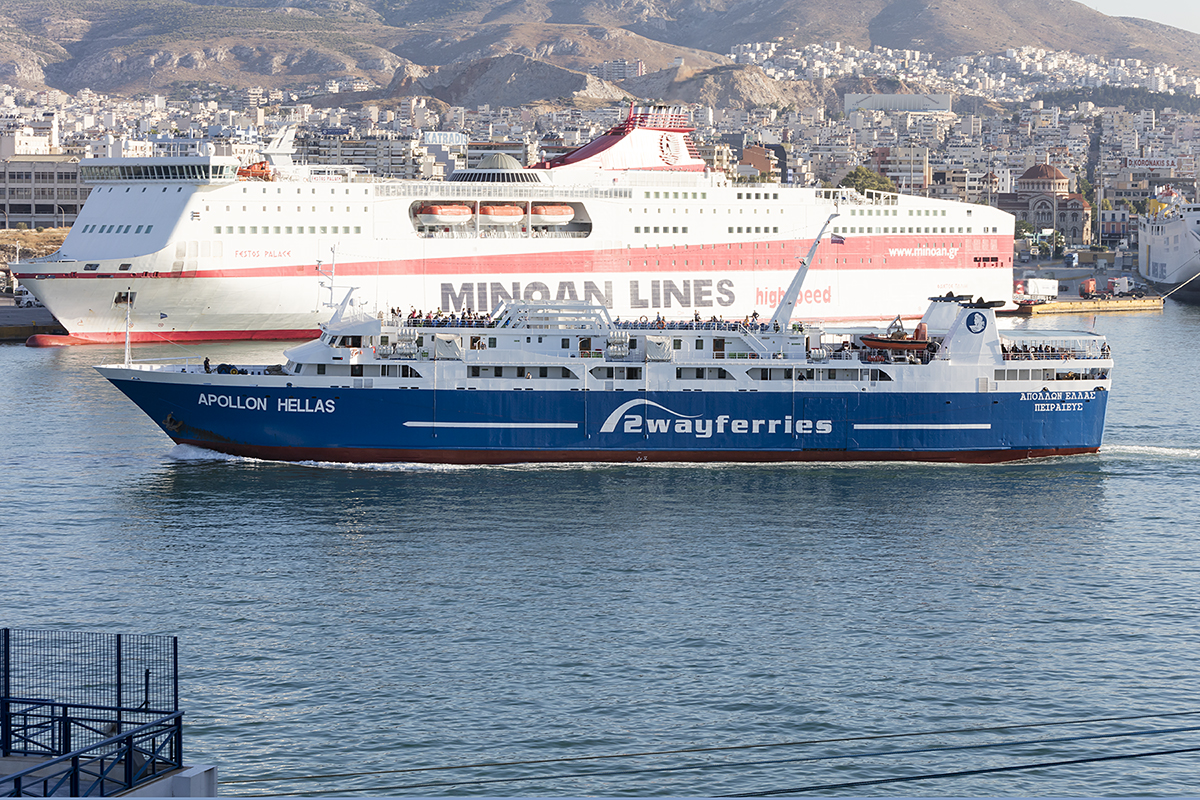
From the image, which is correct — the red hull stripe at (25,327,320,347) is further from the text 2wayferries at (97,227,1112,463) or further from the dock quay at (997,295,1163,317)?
the dock quay at (997,295,1163,317)

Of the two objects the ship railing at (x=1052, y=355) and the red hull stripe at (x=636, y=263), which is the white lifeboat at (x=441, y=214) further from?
the ship railing at (x=1052, y=355)

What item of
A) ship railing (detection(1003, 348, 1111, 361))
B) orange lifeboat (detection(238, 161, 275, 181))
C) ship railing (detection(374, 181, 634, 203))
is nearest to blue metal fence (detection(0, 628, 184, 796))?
ship railing (detection(1003, 348, 1111, 361))

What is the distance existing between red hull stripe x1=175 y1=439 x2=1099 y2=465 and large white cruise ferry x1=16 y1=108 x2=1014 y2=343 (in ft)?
71.7

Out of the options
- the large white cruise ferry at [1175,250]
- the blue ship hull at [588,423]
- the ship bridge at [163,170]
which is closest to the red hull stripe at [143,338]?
the ship bridge at [163,170]

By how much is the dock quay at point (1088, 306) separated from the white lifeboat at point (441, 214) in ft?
102

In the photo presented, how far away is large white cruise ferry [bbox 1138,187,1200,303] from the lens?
92.1 meters

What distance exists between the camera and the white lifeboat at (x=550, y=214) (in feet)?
220

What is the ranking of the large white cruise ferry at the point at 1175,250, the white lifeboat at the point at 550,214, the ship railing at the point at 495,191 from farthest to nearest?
1. the large white cruise ferry at the point at 1175,250
2. the white lifeboat at the point at 550,214
3. the ship railing at the point at 495,191

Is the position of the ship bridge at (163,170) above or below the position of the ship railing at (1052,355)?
above

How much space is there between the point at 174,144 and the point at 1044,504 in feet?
145

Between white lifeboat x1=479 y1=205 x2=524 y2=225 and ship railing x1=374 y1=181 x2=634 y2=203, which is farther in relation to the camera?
white lifeboat x1=479 y1=205 x2=524 y2=225

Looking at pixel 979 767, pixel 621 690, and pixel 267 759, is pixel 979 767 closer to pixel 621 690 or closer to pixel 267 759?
pixel 621 690

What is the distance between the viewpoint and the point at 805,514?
1196 inches

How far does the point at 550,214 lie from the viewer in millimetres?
67062
